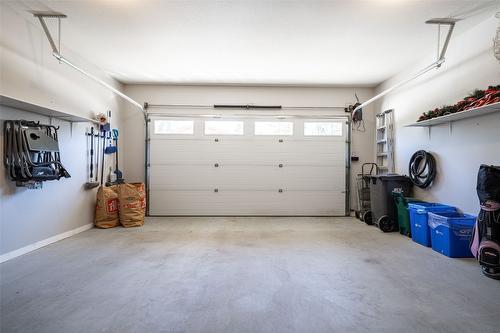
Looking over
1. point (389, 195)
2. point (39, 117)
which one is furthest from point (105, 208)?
point (389, 195)

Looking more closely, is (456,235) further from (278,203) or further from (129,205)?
(129,205)

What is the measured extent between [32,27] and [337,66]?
4585 mm

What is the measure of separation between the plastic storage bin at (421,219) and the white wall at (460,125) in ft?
0.67

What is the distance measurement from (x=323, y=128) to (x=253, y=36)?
2908 millimetres

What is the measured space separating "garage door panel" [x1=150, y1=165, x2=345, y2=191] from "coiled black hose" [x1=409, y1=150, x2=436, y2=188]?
164 cm

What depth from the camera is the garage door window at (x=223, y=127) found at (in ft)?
18.3

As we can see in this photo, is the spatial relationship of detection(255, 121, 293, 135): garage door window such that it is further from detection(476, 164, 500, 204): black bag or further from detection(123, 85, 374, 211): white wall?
detection(476, 164, 500, 204): black bag

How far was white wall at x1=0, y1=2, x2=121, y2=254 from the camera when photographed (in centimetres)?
285

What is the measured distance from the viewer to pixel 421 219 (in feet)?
11.6

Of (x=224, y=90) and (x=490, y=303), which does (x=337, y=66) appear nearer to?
(x=224, y=90)

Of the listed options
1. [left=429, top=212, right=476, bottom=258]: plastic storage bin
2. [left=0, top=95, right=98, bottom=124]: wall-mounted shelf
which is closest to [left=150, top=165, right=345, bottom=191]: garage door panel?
[left=0, top=95, right=98, bottom=124]: wall-mounted shelf

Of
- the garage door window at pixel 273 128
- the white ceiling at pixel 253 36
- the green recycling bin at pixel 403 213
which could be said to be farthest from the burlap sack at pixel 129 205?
the green recycling bin at pixel 403 213

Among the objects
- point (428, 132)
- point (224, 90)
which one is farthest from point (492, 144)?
point (224, 90)

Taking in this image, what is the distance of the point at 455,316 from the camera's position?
6.07ft
